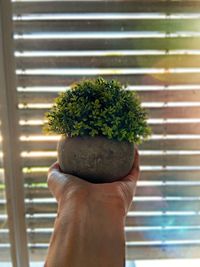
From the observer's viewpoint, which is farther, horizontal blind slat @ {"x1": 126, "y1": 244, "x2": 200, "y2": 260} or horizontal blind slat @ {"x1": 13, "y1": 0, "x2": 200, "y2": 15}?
horizontal blind slat @ {"x1": 126, "y1": 244, "x2": 200, "y2": 260}

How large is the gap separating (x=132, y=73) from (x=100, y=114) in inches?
21.5

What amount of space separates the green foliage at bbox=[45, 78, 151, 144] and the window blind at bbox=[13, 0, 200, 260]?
1.42 ft

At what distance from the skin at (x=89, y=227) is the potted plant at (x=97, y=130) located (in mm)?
66

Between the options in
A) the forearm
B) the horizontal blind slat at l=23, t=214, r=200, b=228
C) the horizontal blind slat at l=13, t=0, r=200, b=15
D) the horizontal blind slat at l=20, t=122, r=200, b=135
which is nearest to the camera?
the forearm

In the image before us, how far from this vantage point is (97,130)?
0.98 m

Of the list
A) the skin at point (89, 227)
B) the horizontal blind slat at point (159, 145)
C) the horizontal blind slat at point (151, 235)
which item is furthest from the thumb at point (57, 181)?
the horizontal blind slat at point (151, 235)

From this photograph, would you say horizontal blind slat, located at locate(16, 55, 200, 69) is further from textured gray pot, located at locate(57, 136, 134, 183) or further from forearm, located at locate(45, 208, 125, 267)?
forearm, located at locate(45, 208, 125, 267)

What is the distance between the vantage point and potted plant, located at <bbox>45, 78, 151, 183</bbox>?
0.97 m

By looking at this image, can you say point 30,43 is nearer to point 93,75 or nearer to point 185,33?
point 93,75

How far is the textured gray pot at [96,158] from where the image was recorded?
96 cm

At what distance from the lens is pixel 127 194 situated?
0.95 m

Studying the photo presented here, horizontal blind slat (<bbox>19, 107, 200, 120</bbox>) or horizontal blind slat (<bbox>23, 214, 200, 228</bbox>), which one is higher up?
horizontal blind slat (<bbox>19, 107, 200, 120</bbox>)

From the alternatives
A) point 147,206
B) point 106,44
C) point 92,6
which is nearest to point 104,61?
point 106,44

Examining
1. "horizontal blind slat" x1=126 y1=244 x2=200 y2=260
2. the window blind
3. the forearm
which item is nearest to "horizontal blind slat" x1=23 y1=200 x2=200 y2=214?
the window blind
